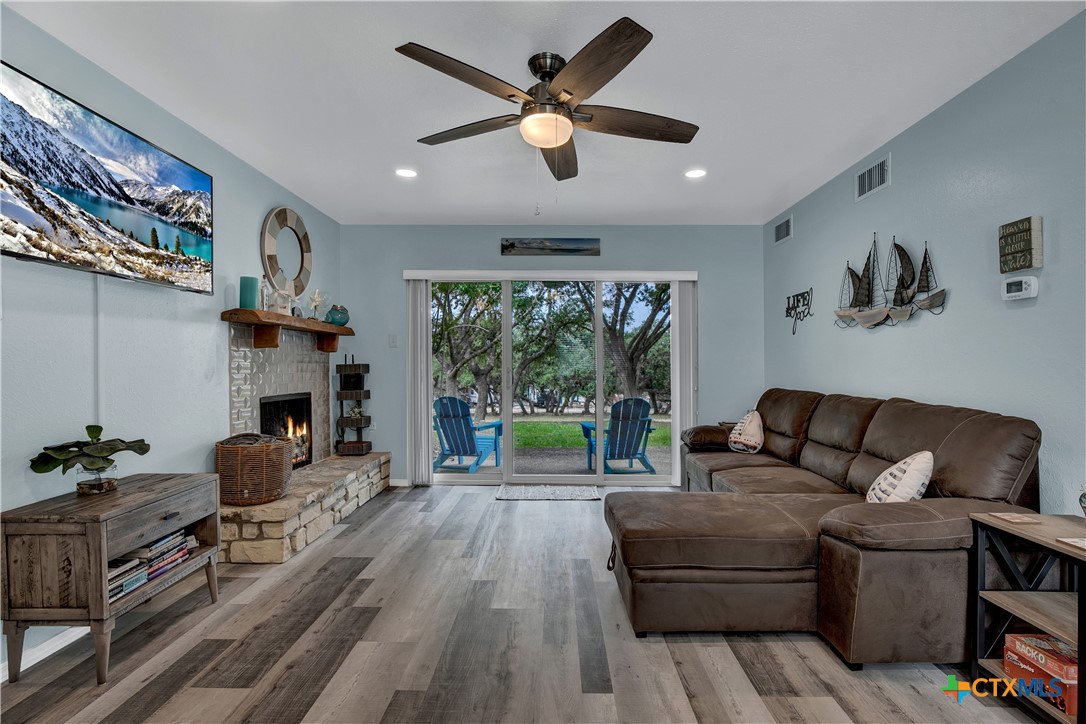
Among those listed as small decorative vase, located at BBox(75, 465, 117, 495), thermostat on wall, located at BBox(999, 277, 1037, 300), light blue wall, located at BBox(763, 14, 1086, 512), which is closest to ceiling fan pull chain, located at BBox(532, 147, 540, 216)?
light blue wall, located at BBox(763, 14, 1086, 512)

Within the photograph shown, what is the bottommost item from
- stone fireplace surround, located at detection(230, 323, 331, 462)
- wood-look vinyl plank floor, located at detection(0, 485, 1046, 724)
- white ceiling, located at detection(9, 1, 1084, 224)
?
wood-look vinyl plank floor, located at detection(0, 485, 1046, 724)

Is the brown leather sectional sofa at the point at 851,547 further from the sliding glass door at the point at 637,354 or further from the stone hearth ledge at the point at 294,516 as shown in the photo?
the sliding glass door at the point at 637,354

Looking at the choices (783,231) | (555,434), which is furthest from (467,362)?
(783,231)

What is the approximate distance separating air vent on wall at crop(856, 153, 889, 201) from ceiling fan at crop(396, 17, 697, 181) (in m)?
1.64

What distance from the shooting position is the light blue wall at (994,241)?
2.13m

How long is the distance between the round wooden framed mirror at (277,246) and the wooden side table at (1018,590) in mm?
4274

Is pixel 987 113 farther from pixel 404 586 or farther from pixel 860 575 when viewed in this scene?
pixel 404 586

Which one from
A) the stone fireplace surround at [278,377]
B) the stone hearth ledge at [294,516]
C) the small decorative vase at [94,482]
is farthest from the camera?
the stone fireplace surround at [278,377]

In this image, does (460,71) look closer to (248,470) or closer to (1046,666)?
(248,470)

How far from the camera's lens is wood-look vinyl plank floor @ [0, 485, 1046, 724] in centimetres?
184

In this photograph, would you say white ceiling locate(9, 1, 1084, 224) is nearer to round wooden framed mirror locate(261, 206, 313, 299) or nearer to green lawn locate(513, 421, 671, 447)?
round wooden framed mirror locate(261, 206, 313, 299)

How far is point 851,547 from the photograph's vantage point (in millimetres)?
2037

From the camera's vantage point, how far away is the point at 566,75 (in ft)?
6.64

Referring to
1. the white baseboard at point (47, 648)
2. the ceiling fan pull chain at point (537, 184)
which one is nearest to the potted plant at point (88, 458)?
the white baseboard at point (47, 648)
